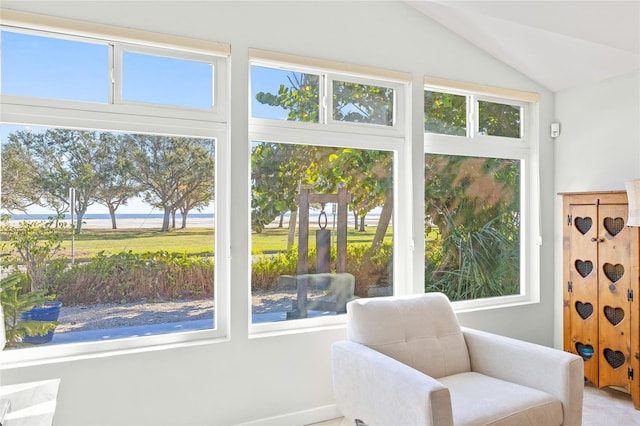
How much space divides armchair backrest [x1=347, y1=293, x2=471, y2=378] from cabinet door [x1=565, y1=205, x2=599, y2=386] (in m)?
1.24

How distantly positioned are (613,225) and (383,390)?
2.20m

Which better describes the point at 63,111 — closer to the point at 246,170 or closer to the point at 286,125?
the point at 246,170

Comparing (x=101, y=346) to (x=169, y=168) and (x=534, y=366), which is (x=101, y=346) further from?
(x=534, y=366)

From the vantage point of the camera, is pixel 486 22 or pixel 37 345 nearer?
pixel 37 345

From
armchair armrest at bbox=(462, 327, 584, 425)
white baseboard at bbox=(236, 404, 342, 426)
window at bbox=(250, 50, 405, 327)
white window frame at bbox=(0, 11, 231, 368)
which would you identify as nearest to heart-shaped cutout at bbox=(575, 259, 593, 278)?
armchair armrest at bbox=(462, 327, 584, 425)

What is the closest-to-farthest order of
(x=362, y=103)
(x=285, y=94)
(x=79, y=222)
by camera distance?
(x=79, y=222)
(x=285, y=94)
(x=362, y=103)

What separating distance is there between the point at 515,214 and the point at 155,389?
3028mm

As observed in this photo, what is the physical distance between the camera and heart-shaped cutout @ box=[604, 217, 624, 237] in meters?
3.17

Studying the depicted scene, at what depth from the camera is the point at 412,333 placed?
2.62 metres

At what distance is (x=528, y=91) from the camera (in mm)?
3705

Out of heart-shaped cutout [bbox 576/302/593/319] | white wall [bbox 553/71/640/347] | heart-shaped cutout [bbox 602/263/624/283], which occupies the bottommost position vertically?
heart-shaped cutout [bbox 576/302/593/319]

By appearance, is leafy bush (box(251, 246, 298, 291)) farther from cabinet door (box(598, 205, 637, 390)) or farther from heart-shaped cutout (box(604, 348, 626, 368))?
heart-shaped cutout (box(604, 348, 626, 368))

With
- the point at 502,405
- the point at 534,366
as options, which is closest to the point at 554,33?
the point at 534,366

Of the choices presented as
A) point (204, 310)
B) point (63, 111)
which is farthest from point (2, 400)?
point (63, 111)
